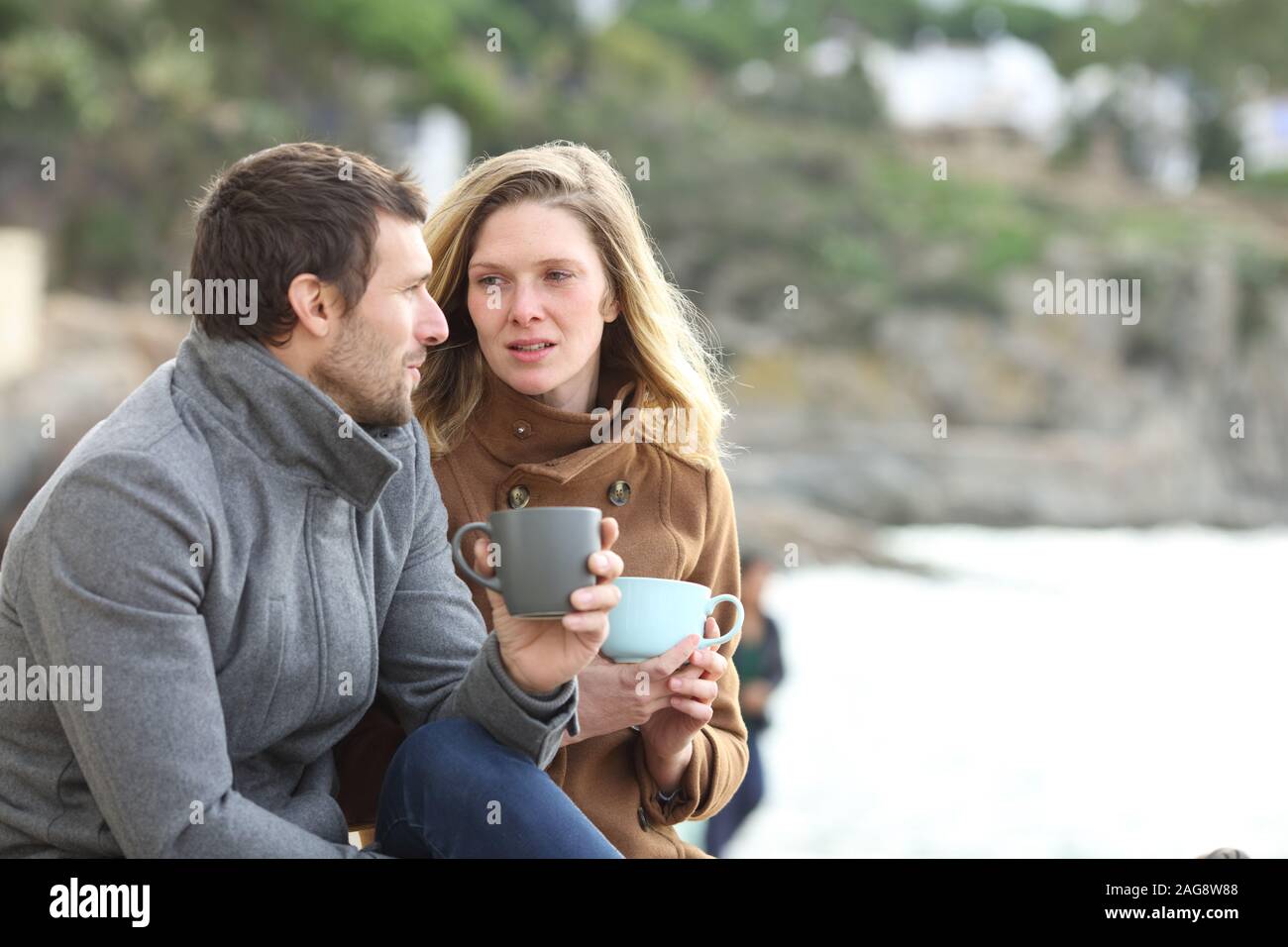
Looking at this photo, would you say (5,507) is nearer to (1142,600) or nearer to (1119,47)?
(1142,600)

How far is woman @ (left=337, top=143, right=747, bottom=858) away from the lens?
1968 millimetres

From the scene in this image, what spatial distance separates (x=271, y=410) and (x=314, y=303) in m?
0.12

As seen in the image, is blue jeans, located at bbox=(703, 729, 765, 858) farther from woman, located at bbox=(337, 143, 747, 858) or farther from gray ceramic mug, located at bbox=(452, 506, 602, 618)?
gray ceramic mug, located at bbox=(452, 506, 602, 618)

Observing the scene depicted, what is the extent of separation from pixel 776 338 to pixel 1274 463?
11.0 metres

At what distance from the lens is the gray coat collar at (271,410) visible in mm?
1561

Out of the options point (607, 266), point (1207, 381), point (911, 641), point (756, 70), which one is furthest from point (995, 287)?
point (607, 266)

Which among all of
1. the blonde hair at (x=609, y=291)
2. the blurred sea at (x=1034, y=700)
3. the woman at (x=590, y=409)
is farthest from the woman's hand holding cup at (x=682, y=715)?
the blurred sea at (x=1034, y=700)

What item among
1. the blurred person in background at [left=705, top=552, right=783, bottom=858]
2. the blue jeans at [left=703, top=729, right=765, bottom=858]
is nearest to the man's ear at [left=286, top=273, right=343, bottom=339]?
the blue jeans at [left=703, top=729, right=765, bottom=858]

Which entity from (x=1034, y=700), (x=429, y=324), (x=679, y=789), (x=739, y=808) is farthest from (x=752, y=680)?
(x=1034, y=700)

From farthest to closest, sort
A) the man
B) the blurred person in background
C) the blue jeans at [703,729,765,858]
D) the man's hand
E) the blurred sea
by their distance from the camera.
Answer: the blurred sea, the blurred person in background, the blue jeans at [703,729,765,858], the man's hand, the man

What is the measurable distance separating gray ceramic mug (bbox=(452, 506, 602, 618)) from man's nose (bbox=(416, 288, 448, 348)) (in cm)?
29

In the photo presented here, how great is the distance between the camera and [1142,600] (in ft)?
90.5

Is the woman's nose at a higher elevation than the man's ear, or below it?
higher

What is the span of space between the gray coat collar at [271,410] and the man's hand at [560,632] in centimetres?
17
